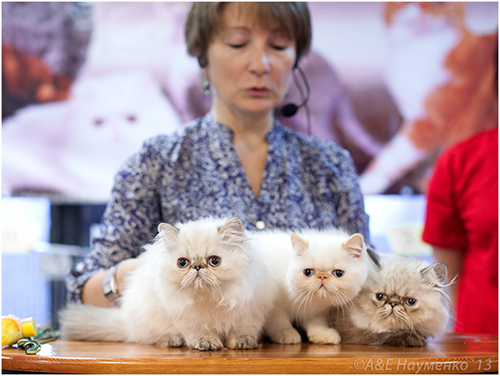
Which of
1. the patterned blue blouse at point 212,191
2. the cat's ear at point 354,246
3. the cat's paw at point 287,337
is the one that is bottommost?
the cat's paw at point 287,337

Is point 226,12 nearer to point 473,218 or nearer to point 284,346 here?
point 284,346

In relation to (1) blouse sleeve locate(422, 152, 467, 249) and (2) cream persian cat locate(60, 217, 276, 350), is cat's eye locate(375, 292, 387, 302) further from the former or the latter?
(1) blouse sleeve locate(422, 152, 467, 249)

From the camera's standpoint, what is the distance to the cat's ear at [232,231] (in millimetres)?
894

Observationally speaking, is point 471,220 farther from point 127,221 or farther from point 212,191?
point 127,221

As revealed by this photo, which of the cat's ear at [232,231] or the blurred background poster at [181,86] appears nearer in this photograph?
the cat's ear at [232,231]

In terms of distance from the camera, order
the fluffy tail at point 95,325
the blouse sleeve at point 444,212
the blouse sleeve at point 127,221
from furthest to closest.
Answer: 1. the blouse sleeve at point 444,212
2. the blouse sleeve at point 127,221
3. the fluffy tail at point 95,325

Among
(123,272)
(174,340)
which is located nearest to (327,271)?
(174,340)

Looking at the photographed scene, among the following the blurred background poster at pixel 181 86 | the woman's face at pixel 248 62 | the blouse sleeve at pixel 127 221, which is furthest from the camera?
the blurred background poster at pixel 181 86

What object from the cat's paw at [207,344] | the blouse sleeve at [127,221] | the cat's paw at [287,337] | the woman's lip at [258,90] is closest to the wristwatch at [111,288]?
the blouse sleeve at [127,221]

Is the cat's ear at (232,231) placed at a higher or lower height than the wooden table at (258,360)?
higher

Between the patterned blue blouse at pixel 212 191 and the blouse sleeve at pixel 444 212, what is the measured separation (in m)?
0.61

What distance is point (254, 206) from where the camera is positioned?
4.64ft

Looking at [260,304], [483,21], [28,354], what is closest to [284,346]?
[260,304]

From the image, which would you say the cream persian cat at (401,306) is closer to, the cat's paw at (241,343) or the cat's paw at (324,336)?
the cat's paw at (324,336)
